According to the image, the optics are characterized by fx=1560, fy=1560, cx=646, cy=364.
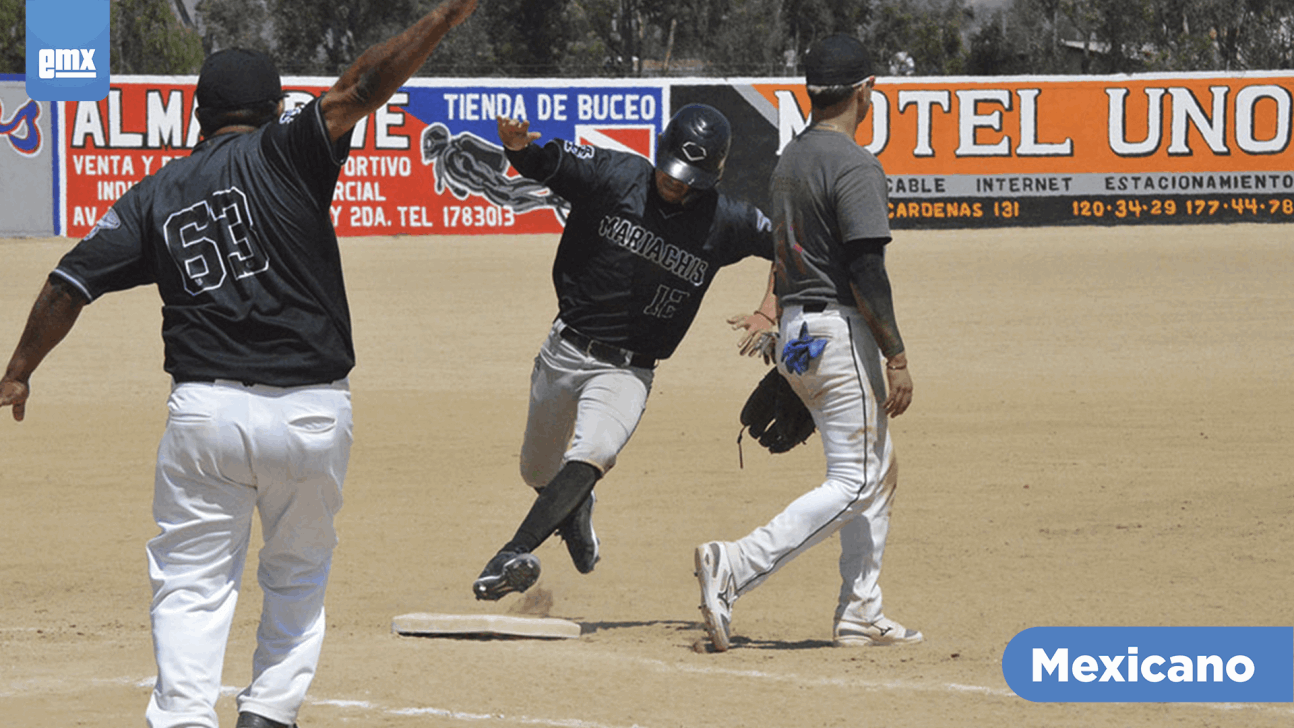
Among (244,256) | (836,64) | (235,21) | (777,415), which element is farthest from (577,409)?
(235,21)

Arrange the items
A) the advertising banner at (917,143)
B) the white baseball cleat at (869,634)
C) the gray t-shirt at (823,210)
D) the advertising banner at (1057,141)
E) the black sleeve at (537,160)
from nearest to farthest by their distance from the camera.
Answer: the gray t-shirt at (823,210)
the white baseball cleat at (869,634)
the black sleeve at (537,160)
the advertising banner at (917,143)
the advertising banner at (1057,141)

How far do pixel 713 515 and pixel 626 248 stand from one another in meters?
2.84

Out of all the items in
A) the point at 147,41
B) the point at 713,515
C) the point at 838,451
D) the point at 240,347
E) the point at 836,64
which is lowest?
the point at 713,515

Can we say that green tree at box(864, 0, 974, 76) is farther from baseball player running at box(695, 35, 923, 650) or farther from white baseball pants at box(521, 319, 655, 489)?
baseball player running at box(695, 35, 923, 650)

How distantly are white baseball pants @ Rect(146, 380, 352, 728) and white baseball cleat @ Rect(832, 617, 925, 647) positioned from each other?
2224 mm

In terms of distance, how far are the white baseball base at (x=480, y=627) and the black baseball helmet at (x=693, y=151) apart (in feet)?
5.84

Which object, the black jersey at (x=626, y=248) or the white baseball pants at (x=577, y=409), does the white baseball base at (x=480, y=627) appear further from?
the black jersey at (x=626, y=248)

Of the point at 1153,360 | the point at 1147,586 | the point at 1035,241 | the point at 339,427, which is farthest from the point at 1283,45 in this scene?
the point at 339,427

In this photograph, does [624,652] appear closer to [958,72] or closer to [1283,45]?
[1283,45]

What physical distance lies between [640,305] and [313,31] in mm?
55735

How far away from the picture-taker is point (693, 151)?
237 inches

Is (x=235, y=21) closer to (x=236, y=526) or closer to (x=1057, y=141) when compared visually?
(x=1057, y=141)

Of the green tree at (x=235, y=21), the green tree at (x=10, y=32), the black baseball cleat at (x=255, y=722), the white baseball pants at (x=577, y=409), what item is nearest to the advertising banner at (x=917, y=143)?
the white baseball pants at (x=577, y=409)

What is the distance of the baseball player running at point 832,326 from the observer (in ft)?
17.8
